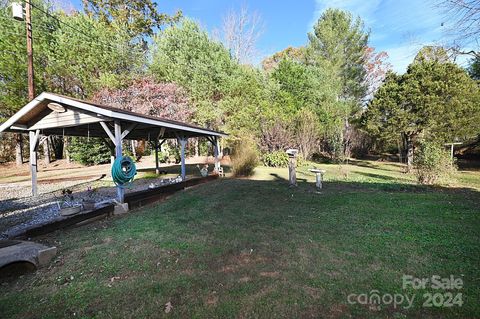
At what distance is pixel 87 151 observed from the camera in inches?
699

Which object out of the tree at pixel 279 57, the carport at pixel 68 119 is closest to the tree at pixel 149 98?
the carport at pixel 68 119

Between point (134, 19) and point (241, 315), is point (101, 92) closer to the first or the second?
point (134, 19)

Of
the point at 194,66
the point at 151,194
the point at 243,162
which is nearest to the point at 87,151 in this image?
the point at 194,66

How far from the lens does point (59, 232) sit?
182 inches

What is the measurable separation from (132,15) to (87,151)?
49.0ft

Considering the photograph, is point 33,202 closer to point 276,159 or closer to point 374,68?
point 276,159

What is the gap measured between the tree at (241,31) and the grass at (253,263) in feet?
78.0

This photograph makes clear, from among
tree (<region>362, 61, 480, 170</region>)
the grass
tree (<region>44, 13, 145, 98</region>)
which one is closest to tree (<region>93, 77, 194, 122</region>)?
tree (<region>44, 13, 145, 98</region>)

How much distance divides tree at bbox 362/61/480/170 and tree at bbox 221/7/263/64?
1627cm

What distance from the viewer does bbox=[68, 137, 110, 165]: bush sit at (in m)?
17.7

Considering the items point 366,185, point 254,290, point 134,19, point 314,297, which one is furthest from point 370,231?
point 134,19

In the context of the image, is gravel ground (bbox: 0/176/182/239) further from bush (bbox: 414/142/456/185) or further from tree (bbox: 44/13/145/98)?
bush (bbox: 414/142/456/185)

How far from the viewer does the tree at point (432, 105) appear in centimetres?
1304

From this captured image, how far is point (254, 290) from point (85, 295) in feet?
6.07
